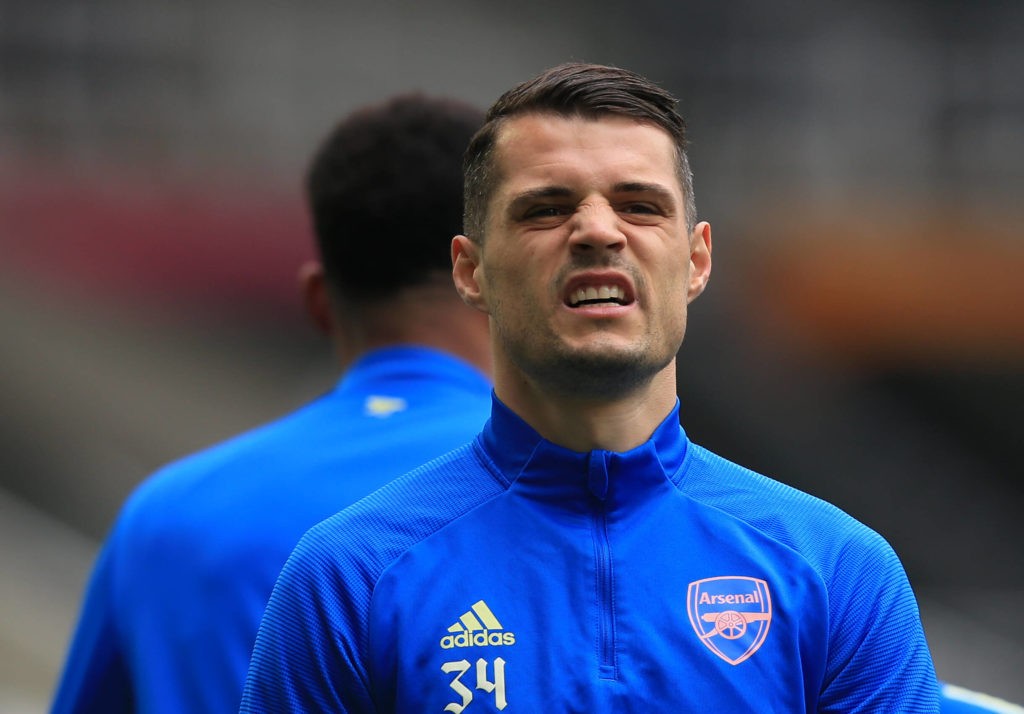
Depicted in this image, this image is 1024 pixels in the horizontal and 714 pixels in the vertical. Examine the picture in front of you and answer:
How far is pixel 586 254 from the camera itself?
172cm

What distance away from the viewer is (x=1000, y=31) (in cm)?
1263

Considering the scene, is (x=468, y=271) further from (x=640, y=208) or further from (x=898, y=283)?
(x=898, y=283)

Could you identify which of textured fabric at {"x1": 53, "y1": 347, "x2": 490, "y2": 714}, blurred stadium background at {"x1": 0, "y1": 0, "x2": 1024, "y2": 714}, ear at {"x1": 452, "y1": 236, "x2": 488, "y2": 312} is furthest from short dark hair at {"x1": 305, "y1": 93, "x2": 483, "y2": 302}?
blurred stadium background at {"x1": 0, "y1": 0, "x2": 1024, "y2": 714}

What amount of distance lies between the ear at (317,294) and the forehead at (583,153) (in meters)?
1.16

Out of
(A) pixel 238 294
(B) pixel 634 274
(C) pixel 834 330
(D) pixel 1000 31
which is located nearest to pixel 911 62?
(D) pixel 1000 31

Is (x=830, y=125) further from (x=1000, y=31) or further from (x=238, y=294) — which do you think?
(x=238, y=294)

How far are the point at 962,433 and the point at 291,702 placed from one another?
10029 mm

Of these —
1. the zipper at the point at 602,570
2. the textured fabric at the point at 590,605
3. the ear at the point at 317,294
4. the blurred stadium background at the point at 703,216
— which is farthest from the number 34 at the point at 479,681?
the blurred stadium background at the point at 703,216

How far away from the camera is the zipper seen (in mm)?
1637

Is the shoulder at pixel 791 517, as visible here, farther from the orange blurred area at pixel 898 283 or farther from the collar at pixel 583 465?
the orange blurred area at pixel 898 283

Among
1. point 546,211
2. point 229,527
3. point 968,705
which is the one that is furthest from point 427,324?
point 968,705

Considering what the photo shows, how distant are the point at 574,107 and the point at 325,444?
1030mm

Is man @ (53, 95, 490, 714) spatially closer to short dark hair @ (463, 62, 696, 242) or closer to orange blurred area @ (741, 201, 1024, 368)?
short dark hair @ (463, 62, 696, 242)

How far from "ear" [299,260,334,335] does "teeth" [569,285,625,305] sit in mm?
1260
